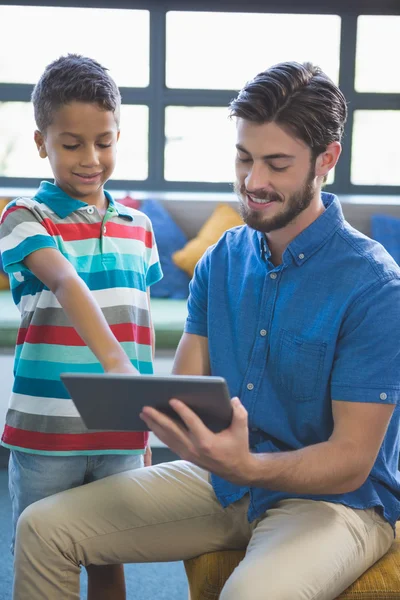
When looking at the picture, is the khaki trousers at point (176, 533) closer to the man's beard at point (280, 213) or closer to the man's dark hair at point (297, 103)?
the man's beard at point (280, 213)

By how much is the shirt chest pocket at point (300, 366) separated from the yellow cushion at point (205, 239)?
6.63 feet

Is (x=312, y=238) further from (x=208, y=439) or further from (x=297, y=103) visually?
(x=208, y=439)

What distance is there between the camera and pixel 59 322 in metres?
1.63

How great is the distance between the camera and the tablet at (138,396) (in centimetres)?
115

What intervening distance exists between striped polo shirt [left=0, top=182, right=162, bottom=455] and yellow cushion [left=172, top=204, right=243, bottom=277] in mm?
1850

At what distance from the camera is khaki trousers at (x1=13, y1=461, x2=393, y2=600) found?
4.36 feet

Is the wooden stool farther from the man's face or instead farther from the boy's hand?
the man's face

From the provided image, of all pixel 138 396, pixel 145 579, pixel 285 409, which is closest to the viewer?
pixel 138 396

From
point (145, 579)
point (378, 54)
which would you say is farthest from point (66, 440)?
point (378, 54)

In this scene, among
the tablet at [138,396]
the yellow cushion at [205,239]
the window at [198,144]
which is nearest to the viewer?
the tablet at [138,396]

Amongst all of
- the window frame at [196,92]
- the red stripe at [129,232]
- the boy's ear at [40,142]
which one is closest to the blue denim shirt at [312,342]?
the red stripe at [129,232]

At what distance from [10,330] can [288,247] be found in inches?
71.5

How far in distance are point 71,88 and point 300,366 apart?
2.43ft

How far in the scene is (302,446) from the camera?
151 cm
